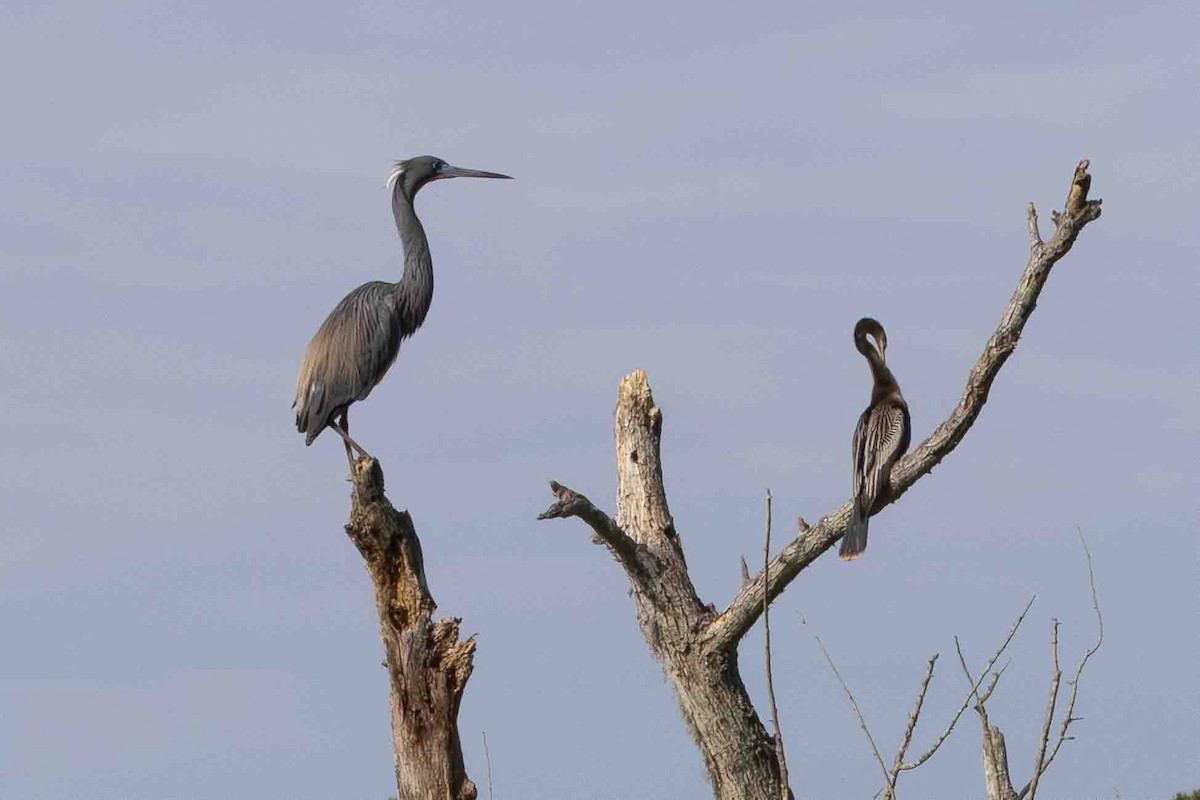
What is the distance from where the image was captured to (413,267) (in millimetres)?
13008

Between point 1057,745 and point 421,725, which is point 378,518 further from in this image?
point 1057,745

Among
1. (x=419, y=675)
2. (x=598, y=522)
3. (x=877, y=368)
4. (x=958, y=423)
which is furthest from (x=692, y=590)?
(x=419, y=675)

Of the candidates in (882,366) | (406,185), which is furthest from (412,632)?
(406,185)

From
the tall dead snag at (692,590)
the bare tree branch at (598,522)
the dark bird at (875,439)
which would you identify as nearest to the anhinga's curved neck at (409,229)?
the tall dead snag at (692,590)

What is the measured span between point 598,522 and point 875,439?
193 cm

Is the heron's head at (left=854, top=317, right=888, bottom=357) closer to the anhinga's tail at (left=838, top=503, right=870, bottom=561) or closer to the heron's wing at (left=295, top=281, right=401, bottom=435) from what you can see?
the anhinga's tail at (left=838, top=503, right=870, bottom=561)

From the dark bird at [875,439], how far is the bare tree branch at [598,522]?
1522 millimetres

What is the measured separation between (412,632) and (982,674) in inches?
131

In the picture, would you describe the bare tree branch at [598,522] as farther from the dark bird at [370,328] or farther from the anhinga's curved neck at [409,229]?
the anhinga's curved neck at [409,229]

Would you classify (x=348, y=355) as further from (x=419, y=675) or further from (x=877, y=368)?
(x=419, y=675)

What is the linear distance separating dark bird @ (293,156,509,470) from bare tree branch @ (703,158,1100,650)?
2.88 metres

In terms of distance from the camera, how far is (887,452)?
10.7m

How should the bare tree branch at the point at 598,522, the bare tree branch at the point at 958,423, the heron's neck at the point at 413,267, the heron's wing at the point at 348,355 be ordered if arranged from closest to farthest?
the bare tree branch at the point at 958,423 < the bare tree branch at the point at 598,522 < the heron's wing at the point at 348,355 < the heron's neck at the point at 413,267

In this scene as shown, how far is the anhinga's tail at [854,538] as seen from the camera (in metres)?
10.5
